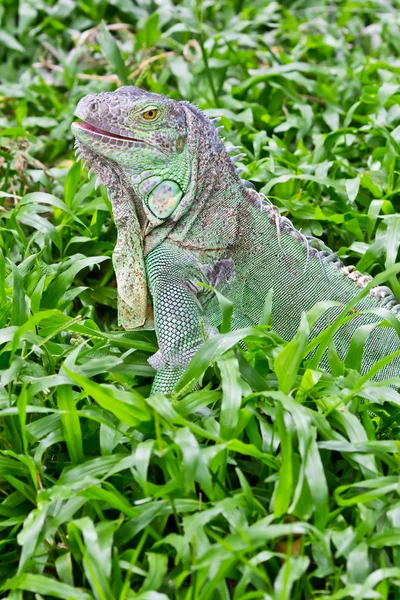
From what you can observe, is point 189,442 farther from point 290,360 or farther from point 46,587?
point 46,587

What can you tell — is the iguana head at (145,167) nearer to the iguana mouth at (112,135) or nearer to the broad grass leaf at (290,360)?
the iguana mouth at (112,135)

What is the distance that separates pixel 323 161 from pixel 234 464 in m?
2.54

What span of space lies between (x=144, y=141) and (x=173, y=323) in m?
0.73

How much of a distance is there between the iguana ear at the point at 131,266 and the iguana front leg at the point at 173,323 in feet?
0.32

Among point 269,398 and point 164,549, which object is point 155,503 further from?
point 269,398

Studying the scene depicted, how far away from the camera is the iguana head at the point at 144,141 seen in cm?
328

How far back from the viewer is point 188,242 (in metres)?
3.38

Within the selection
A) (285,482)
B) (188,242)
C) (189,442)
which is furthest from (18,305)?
(285,482)

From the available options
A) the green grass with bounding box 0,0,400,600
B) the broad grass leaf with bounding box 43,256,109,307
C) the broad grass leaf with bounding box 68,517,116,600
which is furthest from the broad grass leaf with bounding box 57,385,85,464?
the broad grass leaf with bounding box 43,256,109,307

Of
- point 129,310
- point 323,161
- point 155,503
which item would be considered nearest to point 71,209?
point 129,310

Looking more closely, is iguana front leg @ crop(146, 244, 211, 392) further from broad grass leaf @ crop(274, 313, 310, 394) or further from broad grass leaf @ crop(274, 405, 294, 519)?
broad grass leaf @ crop(274, 405, 294, 519)

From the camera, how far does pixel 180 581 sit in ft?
7.90

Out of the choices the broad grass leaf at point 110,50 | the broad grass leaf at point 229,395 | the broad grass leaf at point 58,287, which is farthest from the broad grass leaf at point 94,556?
the broad grass leaf at point 110,50

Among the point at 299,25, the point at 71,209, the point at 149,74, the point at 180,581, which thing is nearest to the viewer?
the point at 180,581
